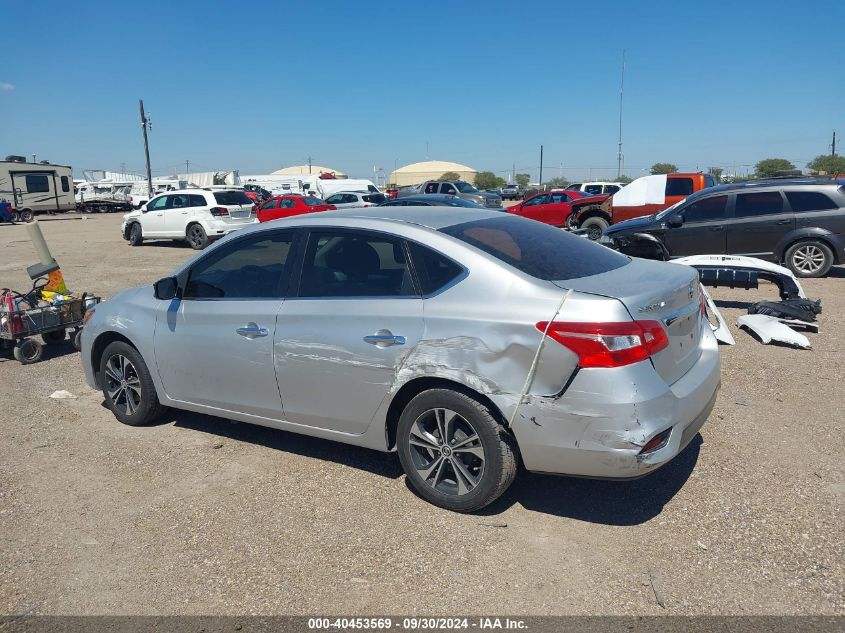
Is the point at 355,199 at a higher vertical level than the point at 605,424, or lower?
higher

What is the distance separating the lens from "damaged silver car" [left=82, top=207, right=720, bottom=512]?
3.28m

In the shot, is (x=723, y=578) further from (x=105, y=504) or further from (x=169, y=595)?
(x=105, y=504)

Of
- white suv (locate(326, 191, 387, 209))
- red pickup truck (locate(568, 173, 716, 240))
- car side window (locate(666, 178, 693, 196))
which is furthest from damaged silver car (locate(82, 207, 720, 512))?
white suv (locate(326, 191, 387, 209))

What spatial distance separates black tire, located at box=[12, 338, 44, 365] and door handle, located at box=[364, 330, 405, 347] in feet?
17.0

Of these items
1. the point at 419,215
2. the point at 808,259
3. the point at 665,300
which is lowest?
the point at 808,259

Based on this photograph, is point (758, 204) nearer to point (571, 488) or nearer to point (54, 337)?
point (571, 488)

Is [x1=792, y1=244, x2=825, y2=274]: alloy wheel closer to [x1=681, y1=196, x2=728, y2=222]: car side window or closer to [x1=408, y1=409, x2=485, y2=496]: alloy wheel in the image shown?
[x1=681, y1=196, x2=728, y2=222]: car side window

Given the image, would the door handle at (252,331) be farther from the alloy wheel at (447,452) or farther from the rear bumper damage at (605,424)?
the rear bumper damage at (605,424)

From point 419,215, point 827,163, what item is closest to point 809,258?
point 419,215

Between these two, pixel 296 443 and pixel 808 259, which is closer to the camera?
pixel 296 443

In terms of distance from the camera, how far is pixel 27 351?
7242 millimetres

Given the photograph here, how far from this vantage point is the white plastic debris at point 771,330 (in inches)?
275

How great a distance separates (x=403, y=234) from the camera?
155 inches

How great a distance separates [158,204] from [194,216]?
6.49ft
